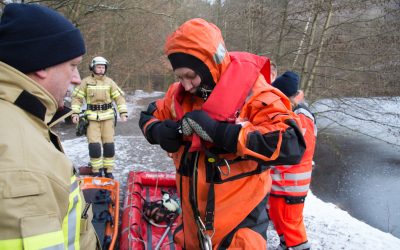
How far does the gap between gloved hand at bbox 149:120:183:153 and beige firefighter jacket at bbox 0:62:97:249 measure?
824 mm

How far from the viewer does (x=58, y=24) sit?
1.29 m

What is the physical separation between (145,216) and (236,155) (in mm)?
2451

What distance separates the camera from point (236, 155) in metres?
1.86

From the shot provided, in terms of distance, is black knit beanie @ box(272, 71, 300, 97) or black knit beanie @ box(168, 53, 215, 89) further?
black knit beanie @ box(272, 71, 300, 97)

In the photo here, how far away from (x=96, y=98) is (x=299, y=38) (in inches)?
324

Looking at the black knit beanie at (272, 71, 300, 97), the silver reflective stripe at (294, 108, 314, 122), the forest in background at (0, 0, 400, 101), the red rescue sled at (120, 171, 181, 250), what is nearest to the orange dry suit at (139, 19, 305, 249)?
the silver reflective stripe at (294, 108, 314, 122)

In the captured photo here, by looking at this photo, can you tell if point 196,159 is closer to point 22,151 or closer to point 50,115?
point 50,115

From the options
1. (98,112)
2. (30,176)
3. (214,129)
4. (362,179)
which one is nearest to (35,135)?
(30,176)

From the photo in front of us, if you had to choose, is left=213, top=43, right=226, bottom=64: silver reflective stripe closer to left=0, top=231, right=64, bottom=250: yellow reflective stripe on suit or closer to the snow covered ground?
left=0, top=231, right=64, bottom=250: yellow reflective stripe on suit

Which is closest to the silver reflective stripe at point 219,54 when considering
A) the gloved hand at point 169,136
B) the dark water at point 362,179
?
the gloved hand at point 169,136

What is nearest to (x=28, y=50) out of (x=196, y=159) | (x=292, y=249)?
(x=196, y=159)

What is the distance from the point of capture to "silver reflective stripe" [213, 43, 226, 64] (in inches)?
71.7

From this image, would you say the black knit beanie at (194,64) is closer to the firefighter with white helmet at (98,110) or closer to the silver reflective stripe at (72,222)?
the silver reflective stripe at (72,222)

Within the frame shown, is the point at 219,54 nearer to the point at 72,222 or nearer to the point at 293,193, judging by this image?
the point at 72,222
